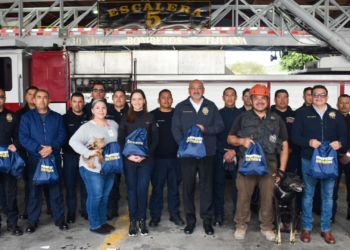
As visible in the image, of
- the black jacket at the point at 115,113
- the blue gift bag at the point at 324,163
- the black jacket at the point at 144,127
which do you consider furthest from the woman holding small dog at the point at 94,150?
the blue gift bag at the point at 324,163

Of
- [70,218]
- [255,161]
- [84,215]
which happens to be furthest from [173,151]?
[70,218]

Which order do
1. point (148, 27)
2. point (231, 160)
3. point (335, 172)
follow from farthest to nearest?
point (148, 27) → point (231, 160) → point (335, 172)

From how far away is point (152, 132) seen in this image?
470cm

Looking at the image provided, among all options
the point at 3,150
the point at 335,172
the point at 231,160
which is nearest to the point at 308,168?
the point at 335,172

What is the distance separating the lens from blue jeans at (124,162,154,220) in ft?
15.3

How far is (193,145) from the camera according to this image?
4.46 metres

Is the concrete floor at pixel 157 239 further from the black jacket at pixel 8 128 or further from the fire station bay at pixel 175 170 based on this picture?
the black jacket at pixel 8 128

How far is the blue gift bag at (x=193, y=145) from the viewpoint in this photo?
4.46m

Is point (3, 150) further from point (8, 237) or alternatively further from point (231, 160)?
point (231, 160)

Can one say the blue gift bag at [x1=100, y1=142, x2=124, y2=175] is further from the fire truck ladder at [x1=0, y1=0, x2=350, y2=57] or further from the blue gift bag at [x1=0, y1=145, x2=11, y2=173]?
the fire truck ladder at [x1=0, y1=0, x2=350, y2=57]

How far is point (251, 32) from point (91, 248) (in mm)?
6089

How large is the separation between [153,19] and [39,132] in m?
4.71

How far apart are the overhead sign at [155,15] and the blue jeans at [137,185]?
4692mm

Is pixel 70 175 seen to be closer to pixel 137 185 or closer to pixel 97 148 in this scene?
pixel 97 148
